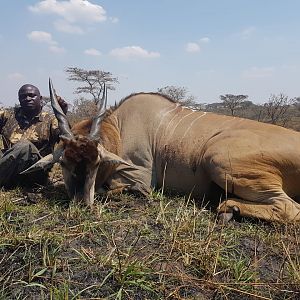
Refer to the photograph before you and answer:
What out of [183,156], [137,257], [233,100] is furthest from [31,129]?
[233,100]

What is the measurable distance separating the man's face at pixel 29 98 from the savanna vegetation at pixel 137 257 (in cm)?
165

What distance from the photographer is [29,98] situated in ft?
14.3

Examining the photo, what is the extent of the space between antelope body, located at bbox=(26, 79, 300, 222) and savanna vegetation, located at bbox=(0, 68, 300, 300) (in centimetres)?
25

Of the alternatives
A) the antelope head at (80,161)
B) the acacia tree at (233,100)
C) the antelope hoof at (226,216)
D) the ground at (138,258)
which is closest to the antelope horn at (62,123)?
the antelope head at (80,161)

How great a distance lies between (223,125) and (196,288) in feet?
6.88

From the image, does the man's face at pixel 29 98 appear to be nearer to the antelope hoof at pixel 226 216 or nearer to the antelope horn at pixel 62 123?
the antelope horn at pixel 62 123

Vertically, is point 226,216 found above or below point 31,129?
below

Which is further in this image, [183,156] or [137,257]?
[183,156]

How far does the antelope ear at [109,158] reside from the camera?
3474 millimetres

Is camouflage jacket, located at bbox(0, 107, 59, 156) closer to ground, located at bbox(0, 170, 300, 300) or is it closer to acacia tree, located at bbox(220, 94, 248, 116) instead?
ground, located at bbox(0, 170, 300, 300)

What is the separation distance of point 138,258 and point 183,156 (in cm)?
168

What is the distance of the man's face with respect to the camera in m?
4.34

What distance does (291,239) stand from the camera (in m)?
2.48

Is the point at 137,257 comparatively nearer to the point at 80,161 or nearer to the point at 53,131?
the point at 80,161
